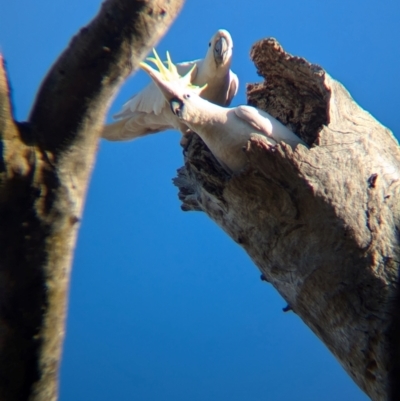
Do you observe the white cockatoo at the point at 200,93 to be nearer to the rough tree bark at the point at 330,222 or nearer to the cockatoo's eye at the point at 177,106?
the cockatoo's eye at the point at 177,106

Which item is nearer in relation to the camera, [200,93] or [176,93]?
[176,93]

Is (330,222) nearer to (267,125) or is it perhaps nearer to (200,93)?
(267,125)

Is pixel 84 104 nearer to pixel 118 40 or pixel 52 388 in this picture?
pixel 118 40

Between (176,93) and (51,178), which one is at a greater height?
(176,93)

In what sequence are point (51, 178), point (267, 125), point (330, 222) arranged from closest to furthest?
point (51, 178) < point (330, 222) < point (267, 125)

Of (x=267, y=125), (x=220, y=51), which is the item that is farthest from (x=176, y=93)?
(x=220, y=51)

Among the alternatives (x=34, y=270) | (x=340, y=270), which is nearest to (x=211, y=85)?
(x=340, y=270)
